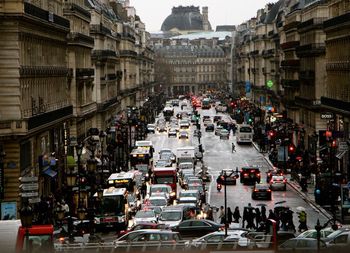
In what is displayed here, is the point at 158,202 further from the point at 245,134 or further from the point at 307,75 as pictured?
the point at 245,134

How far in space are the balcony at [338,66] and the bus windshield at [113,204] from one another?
28230 millimetres

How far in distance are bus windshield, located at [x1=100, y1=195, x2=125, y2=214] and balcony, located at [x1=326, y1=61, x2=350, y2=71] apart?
92.6 feet

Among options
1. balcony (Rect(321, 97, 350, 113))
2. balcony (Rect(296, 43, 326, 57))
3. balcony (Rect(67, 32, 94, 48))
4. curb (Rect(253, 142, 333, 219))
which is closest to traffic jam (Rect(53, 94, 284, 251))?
curb (Rect(253, 142, 333, 219))

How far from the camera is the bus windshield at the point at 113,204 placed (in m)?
53.8

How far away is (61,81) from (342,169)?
20.9 meters

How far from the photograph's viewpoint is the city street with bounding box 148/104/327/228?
6750 centimetres

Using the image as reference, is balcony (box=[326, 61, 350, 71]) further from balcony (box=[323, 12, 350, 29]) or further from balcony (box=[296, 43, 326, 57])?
balcony (box=[296, 43, 326, 57])

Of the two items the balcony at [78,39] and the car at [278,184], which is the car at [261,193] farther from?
the balcony at [78,39]

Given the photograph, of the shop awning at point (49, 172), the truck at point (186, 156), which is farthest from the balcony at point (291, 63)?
the shop awning at point (49, 172)

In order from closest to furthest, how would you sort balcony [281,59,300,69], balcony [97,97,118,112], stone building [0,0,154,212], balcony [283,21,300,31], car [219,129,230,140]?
stone building [0,0,154,212] → balcony [97,97,118,112] → balcony [281,59,300,69] → balcony [283,21,300,31] → car [219,129,230,140]

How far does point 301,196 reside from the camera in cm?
7206

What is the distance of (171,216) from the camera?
5028cm

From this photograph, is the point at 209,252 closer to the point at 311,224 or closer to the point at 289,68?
the point at 311,224

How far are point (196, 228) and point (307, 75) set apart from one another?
59289 mm
